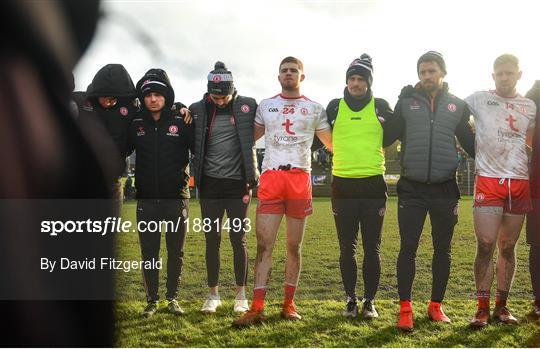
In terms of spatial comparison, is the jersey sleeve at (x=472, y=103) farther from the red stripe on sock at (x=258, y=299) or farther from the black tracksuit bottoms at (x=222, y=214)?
the red stripe on sock at (x=258, y=299)

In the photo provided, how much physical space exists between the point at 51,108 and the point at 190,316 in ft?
15.0

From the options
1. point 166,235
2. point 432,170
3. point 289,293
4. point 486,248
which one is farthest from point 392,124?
point 166,235

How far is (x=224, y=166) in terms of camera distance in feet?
18.2

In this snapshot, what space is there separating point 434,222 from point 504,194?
0.70m

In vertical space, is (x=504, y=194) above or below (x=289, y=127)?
→ below

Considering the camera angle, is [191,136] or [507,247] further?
[191,136]

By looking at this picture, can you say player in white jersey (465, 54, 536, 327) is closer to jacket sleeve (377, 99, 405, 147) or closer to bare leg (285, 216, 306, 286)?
jacket sleeve (377, 99, 405, 147)

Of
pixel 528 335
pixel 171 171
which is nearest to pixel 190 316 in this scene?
Result: pixel 171 171

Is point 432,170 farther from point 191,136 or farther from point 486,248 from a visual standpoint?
point 191,136

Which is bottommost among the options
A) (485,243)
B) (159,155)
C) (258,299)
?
(258,299)

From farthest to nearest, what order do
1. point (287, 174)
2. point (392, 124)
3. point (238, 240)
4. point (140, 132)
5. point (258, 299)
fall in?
1. point (238, 240)
2. point (140, 132)
3. point (392, 124)
4. point (287, 174)
5. point (258, 299)

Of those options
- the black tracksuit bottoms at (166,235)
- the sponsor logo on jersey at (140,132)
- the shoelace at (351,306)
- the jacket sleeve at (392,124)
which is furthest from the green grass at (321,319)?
the jacket sleeve at (392,124)

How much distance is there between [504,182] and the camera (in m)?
5.03

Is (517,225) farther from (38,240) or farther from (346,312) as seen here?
(38,240)
